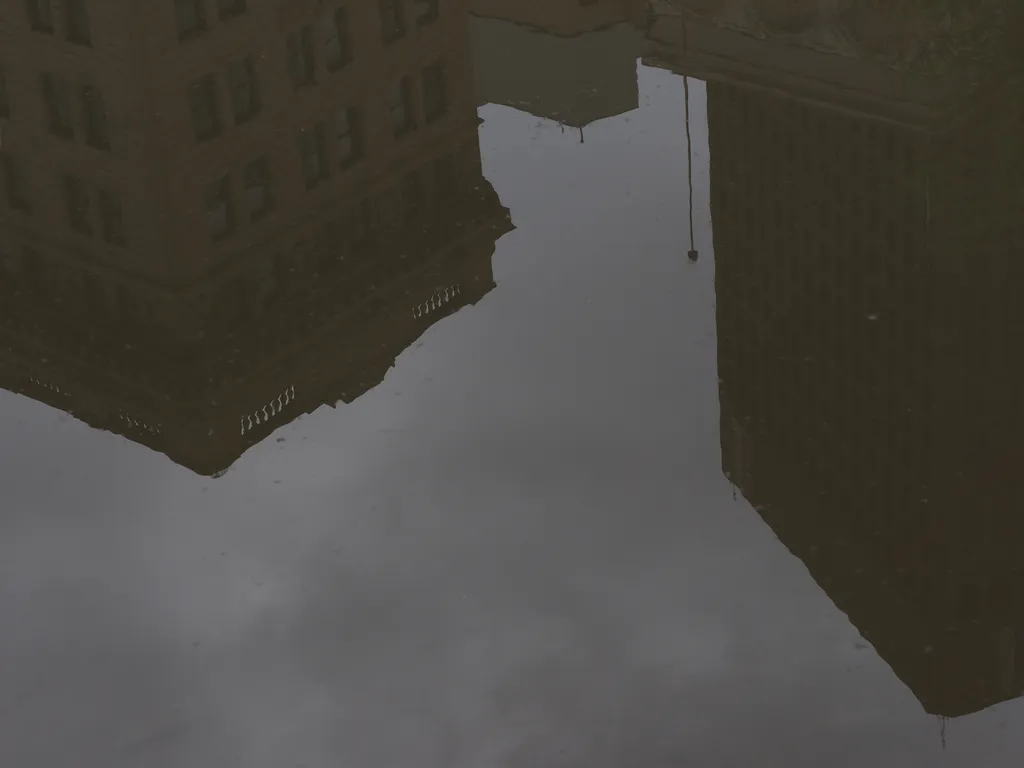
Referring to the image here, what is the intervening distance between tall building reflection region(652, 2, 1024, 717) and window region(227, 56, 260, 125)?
365 inches

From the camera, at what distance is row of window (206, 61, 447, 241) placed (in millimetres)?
43156

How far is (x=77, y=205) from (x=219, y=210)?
380 centimetres

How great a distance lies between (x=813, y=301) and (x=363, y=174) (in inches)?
414

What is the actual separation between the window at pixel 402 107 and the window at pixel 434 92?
0.36 meters

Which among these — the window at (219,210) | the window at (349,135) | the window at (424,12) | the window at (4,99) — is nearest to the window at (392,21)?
the window at (424,12)

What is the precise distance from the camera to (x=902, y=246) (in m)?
40.4

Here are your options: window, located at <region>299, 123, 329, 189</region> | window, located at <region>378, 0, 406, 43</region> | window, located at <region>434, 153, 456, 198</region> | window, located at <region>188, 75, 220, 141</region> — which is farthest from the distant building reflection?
window, located at <region>188, 75, 220, 141</region>

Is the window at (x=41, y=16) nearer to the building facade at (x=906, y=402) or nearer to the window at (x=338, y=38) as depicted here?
the window at (x=338, y=38)

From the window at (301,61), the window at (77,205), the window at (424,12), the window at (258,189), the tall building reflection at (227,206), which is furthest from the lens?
the window at (424,12)

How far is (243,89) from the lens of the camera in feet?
157

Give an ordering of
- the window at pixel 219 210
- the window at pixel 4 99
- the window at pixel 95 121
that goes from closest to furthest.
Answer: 1. the window at pixel 219 210
2. the window at pixel 95 121
3. the window at pixel 4 99

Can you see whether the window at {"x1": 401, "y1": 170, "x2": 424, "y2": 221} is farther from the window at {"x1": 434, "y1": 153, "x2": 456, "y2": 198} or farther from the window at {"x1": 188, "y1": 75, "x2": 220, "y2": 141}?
the window at {"x1": 188, "y1": 75, "x2": 220, "y2": 141}

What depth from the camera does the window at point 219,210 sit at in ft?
139

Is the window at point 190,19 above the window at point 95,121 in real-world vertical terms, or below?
above
